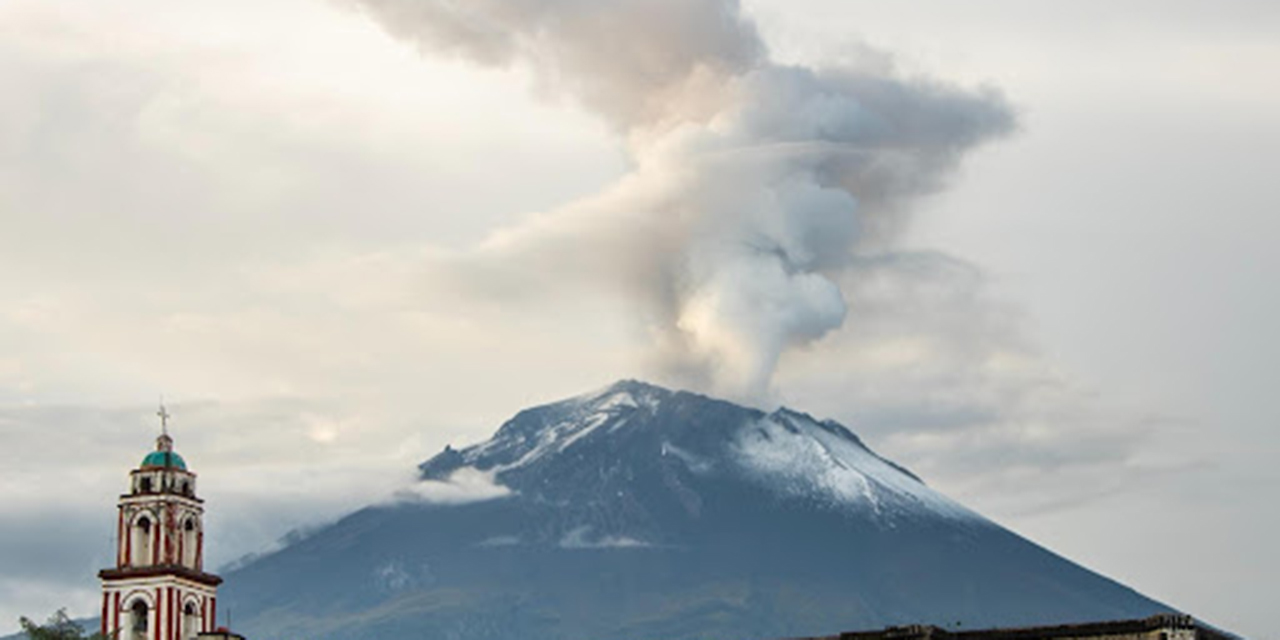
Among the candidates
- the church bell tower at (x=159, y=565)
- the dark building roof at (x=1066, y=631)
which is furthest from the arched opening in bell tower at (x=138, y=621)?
the dark building roof at (x=1066, y=631)

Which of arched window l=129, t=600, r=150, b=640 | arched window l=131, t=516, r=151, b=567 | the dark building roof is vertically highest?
arched window l=131, t=516, r=151, b=567

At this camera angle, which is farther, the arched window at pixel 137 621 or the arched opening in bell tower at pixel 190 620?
the arched opening in bell tower at pixel 190 620

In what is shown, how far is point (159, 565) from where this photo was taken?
155 meters

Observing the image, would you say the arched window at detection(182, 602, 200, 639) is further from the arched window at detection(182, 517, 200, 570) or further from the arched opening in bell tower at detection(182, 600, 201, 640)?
the arched window at detection(182, 517, 200, 570)

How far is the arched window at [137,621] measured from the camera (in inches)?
6093

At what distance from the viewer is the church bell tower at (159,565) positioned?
15450cm

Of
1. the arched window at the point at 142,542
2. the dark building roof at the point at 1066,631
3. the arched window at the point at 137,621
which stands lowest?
the dark building roof at the point at 1066,631

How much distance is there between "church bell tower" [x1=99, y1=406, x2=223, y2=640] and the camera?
154 meters

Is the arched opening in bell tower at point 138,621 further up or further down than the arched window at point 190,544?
→ further down

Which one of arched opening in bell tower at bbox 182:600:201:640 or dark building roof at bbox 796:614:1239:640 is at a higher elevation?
arched opening in bell tower at bbox 182:600:201:640

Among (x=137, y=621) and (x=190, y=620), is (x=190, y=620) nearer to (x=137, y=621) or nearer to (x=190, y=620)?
(x=190, y=620)

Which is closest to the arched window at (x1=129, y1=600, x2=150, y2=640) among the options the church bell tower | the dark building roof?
the church bell tower

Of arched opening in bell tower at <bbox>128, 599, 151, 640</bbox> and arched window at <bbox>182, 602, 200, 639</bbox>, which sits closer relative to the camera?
arched opening in bell tower at <bbox>128, 599, 151, 640</bbox>

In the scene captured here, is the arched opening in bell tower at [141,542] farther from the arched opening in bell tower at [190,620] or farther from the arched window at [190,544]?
the arched opening in bell tower at [190,620]
